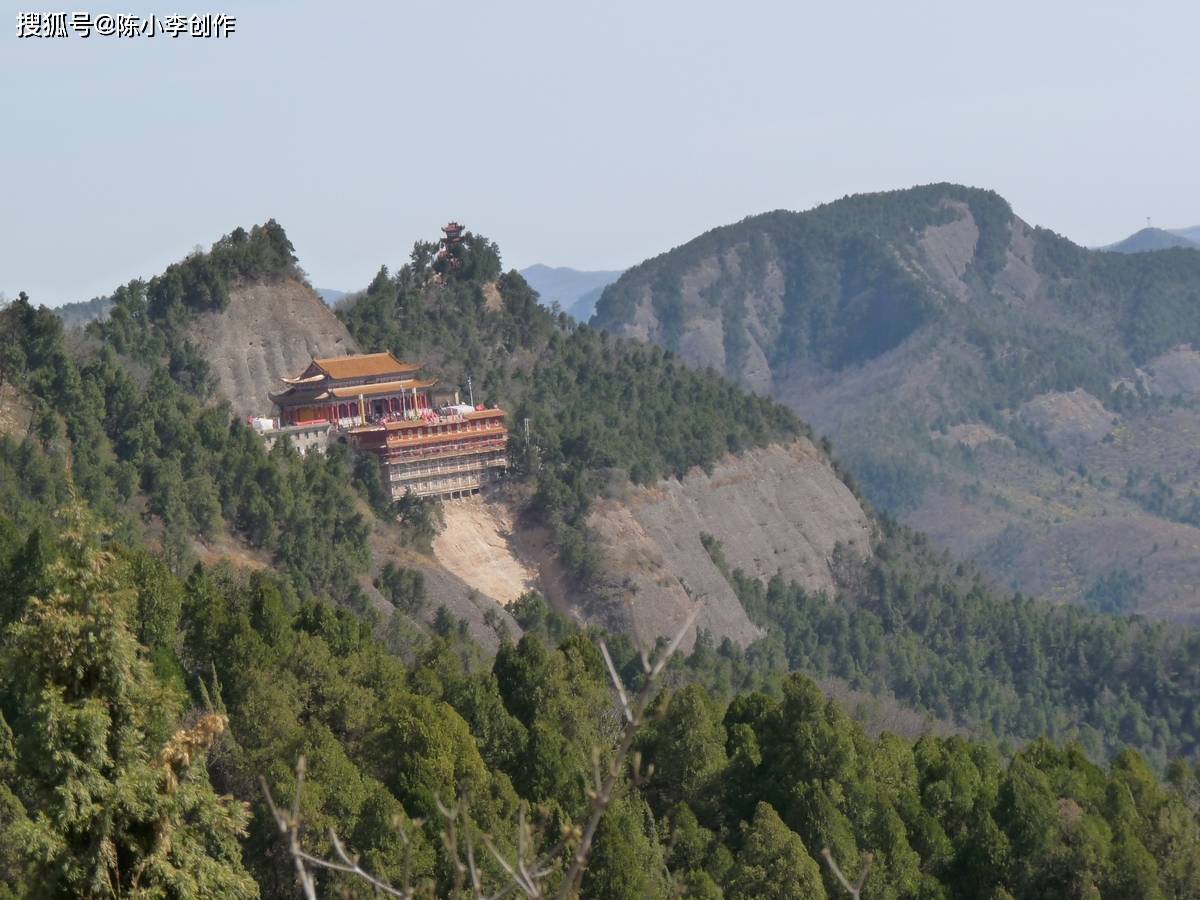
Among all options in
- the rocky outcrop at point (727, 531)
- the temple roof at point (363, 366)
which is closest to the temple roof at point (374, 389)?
the temple roof at point (363, 366)

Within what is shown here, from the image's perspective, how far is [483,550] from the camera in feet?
258

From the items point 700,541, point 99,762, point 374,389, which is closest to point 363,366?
point 374,389

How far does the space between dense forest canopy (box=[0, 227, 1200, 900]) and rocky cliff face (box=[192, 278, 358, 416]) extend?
3.69ft

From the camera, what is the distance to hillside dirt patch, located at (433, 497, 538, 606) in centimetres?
7681

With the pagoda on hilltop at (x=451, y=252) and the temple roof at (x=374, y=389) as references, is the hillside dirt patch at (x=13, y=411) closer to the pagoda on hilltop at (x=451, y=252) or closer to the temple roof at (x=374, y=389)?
the temple roof at (x=374, y=389)

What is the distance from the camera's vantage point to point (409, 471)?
253ft

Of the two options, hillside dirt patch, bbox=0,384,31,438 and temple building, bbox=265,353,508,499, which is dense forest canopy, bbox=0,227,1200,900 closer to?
hillside dirt patch, bbox=0,384,31,438

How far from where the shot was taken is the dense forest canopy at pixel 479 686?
18484 millimetres

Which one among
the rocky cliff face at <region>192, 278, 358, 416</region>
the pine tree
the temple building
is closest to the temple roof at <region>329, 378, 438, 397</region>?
the temple building

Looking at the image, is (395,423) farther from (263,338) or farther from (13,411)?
(13,411)

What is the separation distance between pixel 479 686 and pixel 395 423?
35562mm

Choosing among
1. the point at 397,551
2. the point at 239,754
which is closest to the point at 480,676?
the point at 239,754

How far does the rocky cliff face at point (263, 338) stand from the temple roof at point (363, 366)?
318 centimetres

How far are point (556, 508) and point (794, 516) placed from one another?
18882 millimetres
